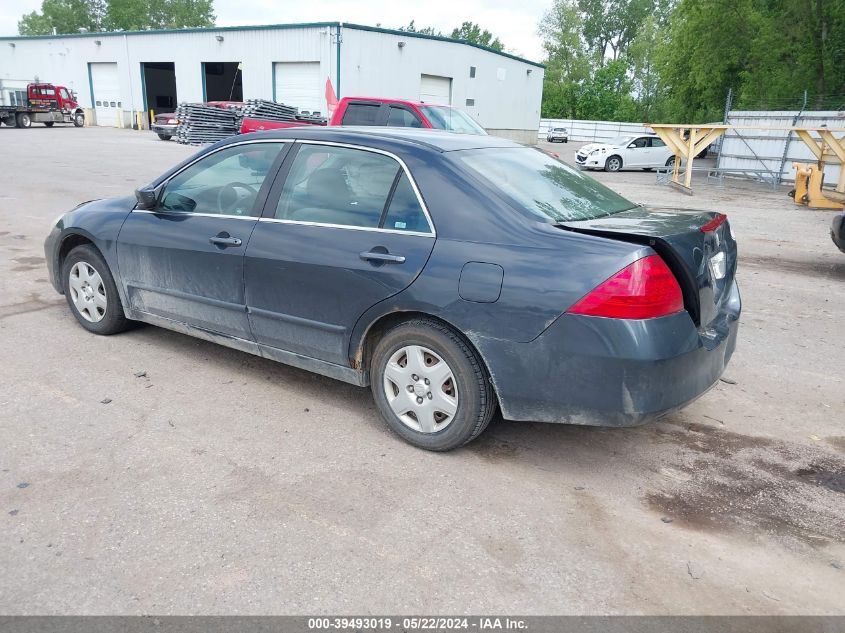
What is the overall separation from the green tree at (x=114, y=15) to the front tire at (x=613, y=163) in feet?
237

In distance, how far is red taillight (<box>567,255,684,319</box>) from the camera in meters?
3.06

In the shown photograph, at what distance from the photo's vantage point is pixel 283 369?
477 centimetres

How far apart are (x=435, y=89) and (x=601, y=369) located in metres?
36.1

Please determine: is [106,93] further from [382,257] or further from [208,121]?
[382,257]

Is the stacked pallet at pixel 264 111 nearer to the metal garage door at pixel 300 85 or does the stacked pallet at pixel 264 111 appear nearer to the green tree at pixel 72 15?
the metal garage door at pixel 300 85

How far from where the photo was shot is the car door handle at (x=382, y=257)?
11.6ft

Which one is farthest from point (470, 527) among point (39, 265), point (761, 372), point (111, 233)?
point (39, 265)

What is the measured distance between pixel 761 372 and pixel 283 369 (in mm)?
3426

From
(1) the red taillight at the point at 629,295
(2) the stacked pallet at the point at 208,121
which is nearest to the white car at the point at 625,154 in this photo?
(2) the stacked pallet at the point at 208,121

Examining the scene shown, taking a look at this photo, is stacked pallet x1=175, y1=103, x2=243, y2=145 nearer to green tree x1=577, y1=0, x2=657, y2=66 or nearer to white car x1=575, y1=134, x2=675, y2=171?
white car x1=575, y1=134, x2=675, y2=171

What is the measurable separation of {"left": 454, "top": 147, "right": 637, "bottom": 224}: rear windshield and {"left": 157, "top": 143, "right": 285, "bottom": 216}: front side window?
1.32m

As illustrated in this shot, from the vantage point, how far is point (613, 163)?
1057 inches

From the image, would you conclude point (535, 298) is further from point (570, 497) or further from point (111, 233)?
point (111, 233)

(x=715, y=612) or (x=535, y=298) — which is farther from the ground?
(x=535, y=298)
